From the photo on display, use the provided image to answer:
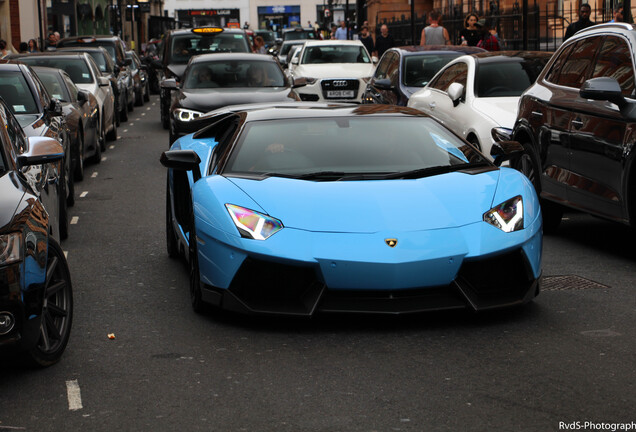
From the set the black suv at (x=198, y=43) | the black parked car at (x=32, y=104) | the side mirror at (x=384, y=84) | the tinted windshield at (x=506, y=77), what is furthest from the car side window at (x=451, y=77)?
the black suv at (x=198, y=43)

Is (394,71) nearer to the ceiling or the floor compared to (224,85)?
nearer to the ceiling

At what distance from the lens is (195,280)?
22.9ft

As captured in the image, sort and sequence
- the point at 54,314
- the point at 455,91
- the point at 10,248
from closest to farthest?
1. the point at 10,248
2. the point at 54,314
3. the point at 455,91

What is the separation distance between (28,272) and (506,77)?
29.4 feet

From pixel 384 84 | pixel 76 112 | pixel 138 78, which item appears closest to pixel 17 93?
pixel 76 112

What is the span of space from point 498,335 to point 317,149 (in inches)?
73.8

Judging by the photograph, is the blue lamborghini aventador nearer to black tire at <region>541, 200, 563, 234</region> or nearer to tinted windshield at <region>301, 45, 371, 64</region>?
black tire at <region>541, 200, 563, 234</region>

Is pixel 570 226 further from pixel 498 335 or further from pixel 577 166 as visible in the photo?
pixel 498 335

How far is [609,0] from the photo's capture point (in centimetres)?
3275

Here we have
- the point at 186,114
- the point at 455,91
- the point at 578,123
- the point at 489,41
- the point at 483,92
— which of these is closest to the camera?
the point at 578,123

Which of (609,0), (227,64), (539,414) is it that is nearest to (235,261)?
(539,414)

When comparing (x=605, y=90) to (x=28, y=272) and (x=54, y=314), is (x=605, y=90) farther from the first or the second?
(x=28, y=272)

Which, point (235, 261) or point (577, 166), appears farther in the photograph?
point (577, 166)

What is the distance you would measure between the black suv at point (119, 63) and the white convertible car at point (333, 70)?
3733mm
